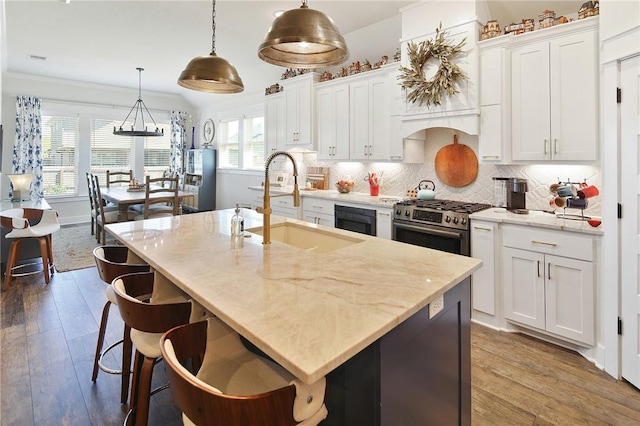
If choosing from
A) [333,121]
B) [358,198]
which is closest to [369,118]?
[333,121]

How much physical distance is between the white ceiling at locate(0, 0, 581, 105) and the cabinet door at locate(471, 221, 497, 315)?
6.83 ft

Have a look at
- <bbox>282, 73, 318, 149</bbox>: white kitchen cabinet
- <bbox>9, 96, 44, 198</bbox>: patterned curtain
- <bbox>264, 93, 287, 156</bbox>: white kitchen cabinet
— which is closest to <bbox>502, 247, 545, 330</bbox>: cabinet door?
<bbox>282, 73, 318, 149</bbox>: white kitchen cabinet

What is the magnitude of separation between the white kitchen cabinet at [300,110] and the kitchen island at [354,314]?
122 inches

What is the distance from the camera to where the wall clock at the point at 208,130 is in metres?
8.01

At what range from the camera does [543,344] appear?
268 centimetres

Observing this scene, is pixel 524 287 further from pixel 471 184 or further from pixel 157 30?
pixel 157 30

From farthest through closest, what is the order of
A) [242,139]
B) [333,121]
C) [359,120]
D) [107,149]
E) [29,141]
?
[107,149], [242,139], [29,141], [333,121], [359,120]

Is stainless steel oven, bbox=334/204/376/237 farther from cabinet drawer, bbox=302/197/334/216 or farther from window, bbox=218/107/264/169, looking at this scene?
window, bbox=218/107/264/169

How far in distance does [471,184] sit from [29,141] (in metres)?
7.61

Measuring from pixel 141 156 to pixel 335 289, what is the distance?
319 inches

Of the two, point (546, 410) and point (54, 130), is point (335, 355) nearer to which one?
point (546, 410)

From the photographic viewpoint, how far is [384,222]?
11.8 feet

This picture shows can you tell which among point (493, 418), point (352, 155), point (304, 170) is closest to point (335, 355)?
point (493, 418)

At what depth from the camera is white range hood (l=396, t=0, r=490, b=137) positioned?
310cm
